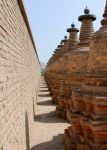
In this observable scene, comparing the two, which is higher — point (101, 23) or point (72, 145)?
point (101, 23)

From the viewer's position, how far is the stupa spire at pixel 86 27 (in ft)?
43.4

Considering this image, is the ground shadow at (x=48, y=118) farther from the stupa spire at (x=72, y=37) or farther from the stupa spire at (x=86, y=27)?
the stupa spire at (x=72, y=37)

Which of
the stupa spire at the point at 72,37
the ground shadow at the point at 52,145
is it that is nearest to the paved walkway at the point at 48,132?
the ground shadow at the point at 52,145

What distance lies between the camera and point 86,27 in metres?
13.8

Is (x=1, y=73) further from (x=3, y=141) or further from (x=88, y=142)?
(x=88, y=142)

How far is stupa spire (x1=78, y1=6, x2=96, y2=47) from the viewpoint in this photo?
13242mm

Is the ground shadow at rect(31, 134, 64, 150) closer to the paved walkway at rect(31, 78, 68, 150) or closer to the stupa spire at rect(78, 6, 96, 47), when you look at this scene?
the paved walkway at rect(31, 78, 68, 150)

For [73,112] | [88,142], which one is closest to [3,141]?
[88,142]

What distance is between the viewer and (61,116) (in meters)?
15.5

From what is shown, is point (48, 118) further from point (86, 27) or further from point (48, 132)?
point (86, 27)

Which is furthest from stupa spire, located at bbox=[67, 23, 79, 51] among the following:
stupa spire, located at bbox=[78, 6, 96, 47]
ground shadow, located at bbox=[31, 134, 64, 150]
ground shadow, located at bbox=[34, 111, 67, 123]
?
ground shadow, located at bbox=[31, 134, 64, 150]

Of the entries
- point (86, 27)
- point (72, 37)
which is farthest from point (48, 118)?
point (72, 37)

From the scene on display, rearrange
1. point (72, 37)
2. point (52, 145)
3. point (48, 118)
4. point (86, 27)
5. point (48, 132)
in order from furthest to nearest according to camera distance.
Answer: point (72, 37) < point (48, 118) < point (86, 27) < point (48, 132) < point (52, 145)

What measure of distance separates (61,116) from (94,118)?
8.52 m
